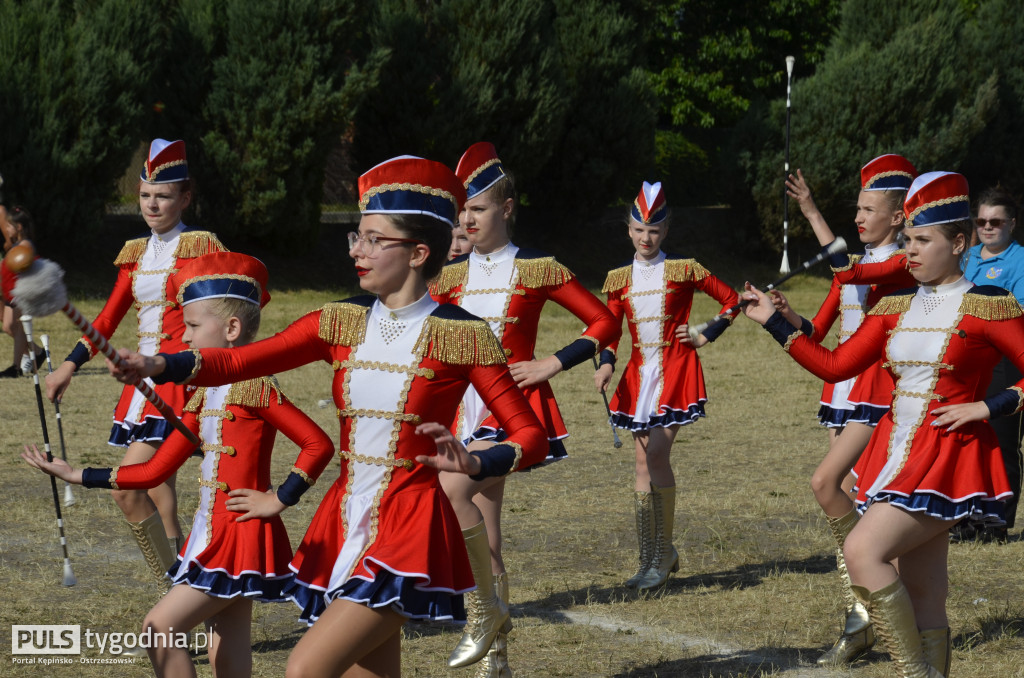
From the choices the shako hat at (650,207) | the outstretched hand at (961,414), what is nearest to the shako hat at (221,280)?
the outstretched hand at (961,414)

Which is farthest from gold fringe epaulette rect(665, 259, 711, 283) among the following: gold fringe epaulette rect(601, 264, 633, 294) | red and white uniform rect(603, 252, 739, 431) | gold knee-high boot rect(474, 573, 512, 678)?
gold knee-high boot rect(474, 573, 512, 678)

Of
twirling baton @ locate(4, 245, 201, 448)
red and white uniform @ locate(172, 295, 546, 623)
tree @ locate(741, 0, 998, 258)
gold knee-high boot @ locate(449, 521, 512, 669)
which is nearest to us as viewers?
twirling baton @ locate(4, 245, 201, 448)

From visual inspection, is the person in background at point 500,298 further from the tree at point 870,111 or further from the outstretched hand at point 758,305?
the tree at point 870,111

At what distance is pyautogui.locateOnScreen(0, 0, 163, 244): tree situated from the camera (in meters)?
24.0

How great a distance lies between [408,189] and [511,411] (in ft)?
2.68

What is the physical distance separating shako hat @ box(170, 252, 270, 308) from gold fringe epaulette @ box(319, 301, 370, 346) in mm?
787

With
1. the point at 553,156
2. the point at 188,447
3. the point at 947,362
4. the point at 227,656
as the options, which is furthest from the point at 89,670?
the point at 553,156

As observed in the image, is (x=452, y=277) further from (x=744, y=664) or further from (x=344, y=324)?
(x=344, y=324)

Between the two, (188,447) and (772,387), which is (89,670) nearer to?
(188,447)

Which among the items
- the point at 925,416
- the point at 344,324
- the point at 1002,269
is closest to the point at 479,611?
the point at 344,324

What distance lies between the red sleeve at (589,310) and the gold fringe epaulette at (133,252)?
2384 mm

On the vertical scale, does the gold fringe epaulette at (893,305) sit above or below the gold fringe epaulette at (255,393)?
above

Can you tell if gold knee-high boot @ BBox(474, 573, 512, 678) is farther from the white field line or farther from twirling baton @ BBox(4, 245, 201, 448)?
twirling baton @ BBox(4, 245, 201, 448)

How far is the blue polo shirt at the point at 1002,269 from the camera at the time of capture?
29.2 ft
